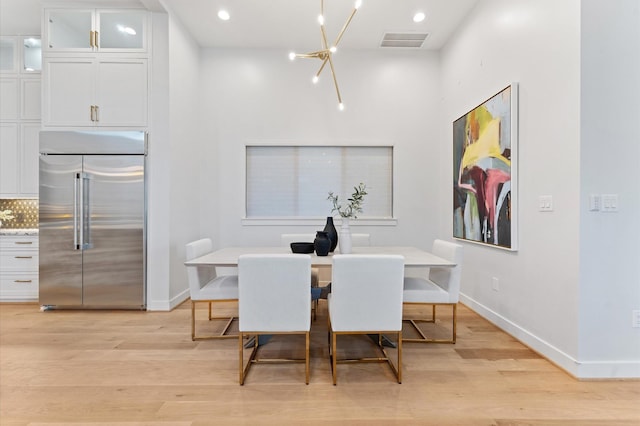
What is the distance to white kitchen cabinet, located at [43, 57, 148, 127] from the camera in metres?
3.58

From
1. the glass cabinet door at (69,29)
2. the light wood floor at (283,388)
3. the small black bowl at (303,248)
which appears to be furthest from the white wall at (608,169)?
the glass cabinet door at (69,29)

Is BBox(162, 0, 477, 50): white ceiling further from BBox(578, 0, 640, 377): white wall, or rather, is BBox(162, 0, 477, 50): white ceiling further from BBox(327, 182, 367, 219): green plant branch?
BBox(327, 182, 367, 219): green plant branch

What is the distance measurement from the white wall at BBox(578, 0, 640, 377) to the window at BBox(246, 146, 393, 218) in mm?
2648

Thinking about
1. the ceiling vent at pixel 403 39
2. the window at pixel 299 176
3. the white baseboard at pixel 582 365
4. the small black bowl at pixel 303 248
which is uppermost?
the ceiling vent at pixel 403 39

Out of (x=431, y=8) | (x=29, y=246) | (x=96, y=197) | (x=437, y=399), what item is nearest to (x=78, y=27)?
(x=96, y=197)

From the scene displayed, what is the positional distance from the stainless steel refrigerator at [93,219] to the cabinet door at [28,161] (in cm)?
63

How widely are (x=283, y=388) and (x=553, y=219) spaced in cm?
222

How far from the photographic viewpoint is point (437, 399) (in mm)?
1904

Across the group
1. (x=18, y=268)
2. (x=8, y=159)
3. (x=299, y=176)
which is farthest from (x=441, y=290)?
(x=8, y=159)

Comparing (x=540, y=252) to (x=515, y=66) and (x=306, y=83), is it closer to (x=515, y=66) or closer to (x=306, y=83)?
(x=515, y=66)

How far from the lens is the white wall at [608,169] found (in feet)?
6.79

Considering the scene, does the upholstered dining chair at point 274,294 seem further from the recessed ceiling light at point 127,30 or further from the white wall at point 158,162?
the recessed ceiling light at point 127,30

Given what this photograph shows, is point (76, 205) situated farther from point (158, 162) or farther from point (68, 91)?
point (68, 91)

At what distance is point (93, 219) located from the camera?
3.54 metres
